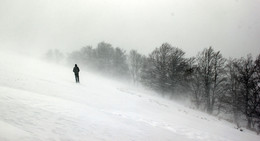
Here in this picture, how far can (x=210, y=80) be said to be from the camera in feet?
118

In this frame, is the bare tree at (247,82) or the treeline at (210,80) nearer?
the bare tree at (247,82)

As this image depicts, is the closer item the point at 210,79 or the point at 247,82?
the point at 247,82

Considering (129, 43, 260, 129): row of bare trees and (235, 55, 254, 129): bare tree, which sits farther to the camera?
(129, 43, 260, 129): row of bare trees

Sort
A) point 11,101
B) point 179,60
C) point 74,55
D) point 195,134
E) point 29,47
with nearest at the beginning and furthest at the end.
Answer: point 11,101 < point 195,134 < point 179,60 < point 74,55 < point 29,47

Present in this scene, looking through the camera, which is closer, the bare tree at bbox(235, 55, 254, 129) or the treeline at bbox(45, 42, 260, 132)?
the bare tree at bbox(235, 55, 254, 129)

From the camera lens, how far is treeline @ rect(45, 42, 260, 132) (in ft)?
99.3

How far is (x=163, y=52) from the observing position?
40.9 m

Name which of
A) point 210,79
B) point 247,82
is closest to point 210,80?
point 210,79

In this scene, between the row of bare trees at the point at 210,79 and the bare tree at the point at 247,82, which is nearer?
the bare tree at the point at 247,82

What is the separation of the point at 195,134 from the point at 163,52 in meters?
32.1

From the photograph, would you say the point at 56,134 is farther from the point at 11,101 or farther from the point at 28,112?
the point at 11,101

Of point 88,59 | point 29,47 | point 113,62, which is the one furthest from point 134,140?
point 29,47

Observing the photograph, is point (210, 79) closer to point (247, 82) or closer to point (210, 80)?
point (210, 80)

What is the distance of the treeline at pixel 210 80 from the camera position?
99.3 feet
